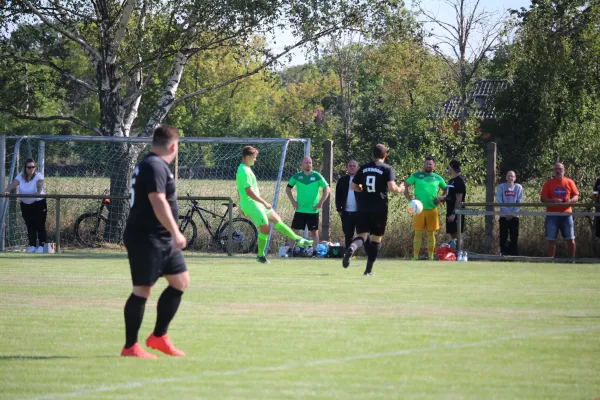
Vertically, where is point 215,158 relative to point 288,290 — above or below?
above

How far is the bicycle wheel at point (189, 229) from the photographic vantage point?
24.0 meters

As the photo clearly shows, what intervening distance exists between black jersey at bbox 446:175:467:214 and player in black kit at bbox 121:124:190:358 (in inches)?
562

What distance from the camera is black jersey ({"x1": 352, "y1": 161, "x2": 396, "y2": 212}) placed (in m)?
16.4

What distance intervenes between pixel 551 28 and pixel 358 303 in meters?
22.2

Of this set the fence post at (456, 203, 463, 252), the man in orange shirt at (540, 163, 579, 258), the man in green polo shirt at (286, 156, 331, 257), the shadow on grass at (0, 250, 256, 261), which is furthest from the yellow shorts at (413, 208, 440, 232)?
the shadow on grass at (0, 250, 256, 261)

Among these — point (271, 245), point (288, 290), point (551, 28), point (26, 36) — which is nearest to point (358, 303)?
point (288, 290)

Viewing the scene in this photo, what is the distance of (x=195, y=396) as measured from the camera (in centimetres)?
650

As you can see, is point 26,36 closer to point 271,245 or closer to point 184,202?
point 184,202

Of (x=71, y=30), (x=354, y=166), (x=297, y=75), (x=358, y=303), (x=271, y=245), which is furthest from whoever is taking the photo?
(x=297, y=75)

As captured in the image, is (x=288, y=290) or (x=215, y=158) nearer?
(x=288, y=290)

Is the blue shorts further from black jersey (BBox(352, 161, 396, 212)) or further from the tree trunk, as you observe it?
the tree trunk

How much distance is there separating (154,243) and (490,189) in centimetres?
1591

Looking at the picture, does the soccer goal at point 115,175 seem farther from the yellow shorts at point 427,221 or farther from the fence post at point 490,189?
the fence post at point 490,189

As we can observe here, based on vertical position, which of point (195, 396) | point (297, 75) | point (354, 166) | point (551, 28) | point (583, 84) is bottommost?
point (195, 396)
